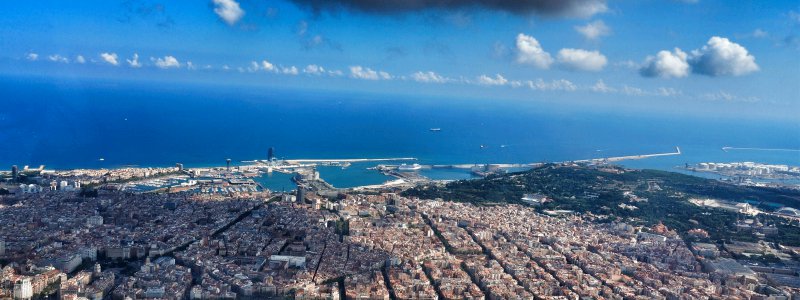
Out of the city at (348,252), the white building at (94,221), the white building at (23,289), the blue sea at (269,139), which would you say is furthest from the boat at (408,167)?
the white building at (23,289)

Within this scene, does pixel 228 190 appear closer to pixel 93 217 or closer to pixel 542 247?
pixel 93 217

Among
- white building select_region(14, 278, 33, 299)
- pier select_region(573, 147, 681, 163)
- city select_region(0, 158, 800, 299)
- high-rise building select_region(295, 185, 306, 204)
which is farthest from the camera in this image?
pier select_region(573, 147, 681, 163)

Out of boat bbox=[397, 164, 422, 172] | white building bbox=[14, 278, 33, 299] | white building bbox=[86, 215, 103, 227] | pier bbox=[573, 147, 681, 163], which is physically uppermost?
pier bbox=[573, 147, 681, 163]

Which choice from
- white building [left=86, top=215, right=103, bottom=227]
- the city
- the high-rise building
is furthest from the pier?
white building [left=86, top=215, right=103, bottom=227]

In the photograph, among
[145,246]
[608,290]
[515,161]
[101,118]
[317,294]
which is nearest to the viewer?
[317,294]

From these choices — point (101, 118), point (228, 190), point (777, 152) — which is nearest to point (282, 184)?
point (228, 190)

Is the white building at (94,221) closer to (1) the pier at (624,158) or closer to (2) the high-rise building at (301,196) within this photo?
(2) the high-rise building at (301,196)

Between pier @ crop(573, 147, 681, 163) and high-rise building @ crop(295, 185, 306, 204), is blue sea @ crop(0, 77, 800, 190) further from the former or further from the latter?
high-rise building @ crop(295, 185, 306, 204)

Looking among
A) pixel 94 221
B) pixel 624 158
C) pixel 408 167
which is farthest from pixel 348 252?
pixel 624 158

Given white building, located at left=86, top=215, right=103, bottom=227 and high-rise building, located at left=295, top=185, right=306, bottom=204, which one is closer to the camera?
white building, located at left=86, top=215, right=103, bottom=227

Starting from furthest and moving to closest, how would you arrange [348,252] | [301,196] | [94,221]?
[301,196], [94,221], [348,252]

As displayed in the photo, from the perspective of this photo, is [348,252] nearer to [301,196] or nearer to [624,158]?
[301,196]
